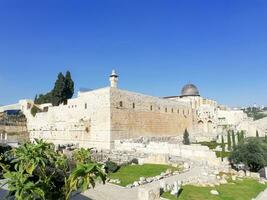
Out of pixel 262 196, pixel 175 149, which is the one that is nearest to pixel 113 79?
pixel 175 149

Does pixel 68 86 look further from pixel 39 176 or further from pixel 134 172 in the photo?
pixel 39 176

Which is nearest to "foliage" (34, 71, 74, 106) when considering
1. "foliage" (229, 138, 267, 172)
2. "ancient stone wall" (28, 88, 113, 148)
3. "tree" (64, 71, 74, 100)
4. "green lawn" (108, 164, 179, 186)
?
"tree" (64, 71, 74, 100)

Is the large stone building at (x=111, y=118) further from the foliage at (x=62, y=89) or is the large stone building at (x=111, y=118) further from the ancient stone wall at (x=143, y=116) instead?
the foliage at (x=62, y=89)

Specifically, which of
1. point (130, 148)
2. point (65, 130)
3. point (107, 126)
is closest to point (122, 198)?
point (130, 148)

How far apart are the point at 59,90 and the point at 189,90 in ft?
69.0

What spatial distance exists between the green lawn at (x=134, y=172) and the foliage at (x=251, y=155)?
5.86 metres

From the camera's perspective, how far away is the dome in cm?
5103

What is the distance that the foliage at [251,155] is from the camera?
74.0ft

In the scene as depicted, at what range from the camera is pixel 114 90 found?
30703 millimetres

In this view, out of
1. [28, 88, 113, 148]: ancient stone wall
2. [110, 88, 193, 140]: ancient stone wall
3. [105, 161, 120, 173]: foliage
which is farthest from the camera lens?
[110, 88, 193, 140]: ancient stone wall

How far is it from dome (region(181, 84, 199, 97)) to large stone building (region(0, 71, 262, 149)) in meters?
3.85

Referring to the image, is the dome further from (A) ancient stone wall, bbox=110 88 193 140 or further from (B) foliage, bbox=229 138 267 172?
(B) foliage, bbox=229 138 267 172

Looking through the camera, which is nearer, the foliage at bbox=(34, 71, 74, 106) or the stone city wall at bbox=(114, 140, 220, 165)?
the stone city wall at bbox=(114, 140, 220, 165)

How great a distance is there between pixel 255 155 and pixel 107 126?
13.7 metres
